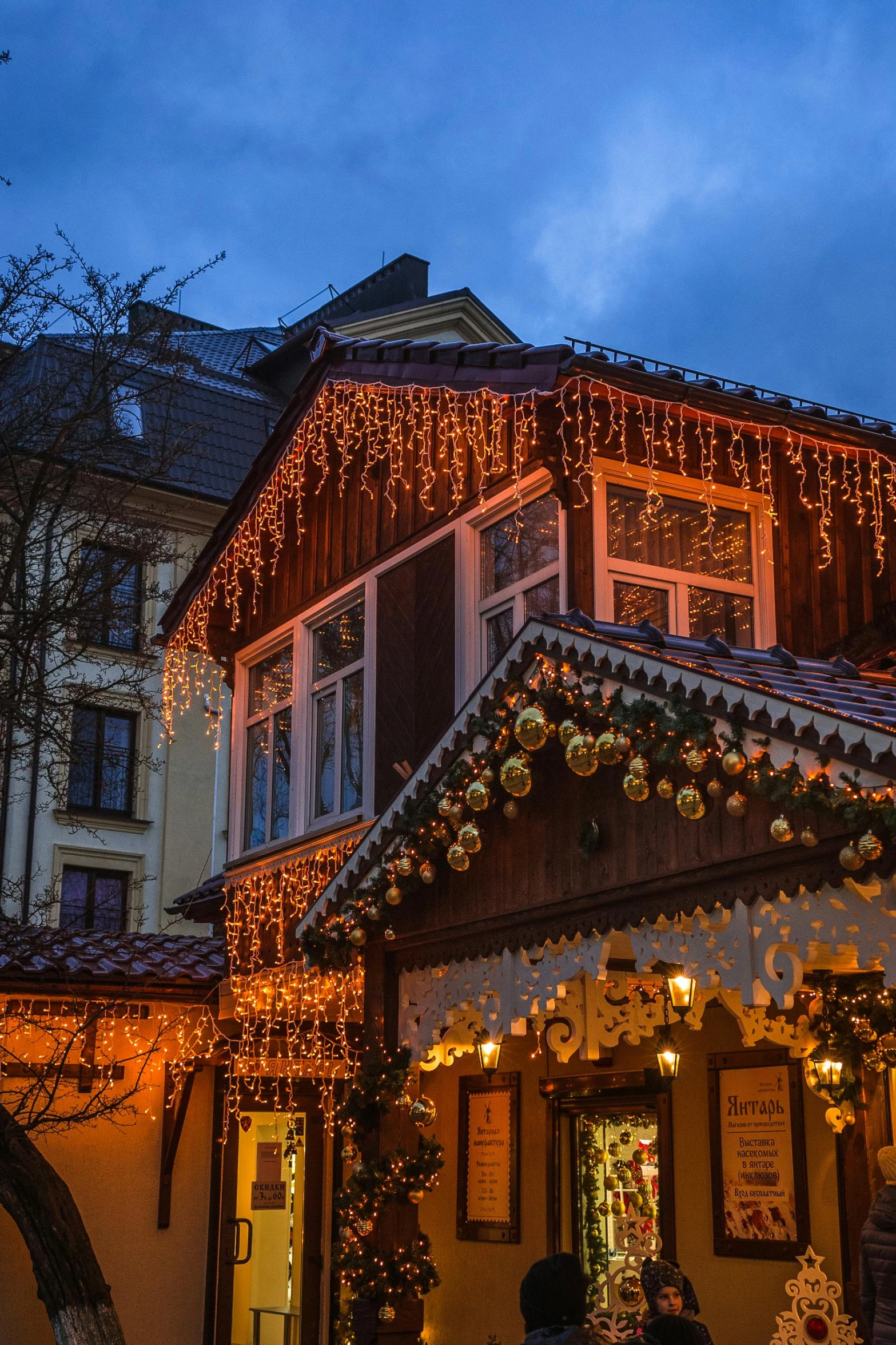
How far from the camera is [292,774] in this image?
12586 millimetres

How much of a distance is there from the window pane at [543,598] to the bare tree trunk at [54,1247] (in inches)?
197

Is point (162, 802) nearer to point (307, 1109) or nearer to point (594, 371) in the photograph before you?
point (307, 1109)

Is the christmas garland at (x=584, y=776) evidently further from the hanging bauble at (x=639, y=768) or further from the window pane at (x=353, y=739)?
the window pane at (x=353, y=739)

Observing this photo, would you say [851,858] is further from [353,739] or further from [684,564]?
[353,739]

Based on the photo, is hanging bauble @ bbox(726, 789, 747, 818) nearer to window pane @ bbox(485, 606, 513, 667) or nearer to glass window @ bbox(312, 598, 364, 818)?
window pane @ bbox(485, 606, 513, 667)

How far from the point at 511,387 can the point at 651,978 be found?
3.79 meters

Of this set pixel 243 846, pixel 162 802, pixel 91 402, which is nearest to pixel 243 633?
pixel 243 846

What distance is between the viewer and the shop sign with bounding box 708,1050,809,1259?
8.75 m

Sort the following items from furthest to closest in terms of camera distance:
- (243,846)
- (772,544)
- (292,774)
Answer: (243,846)
(292,774)
(772,544)

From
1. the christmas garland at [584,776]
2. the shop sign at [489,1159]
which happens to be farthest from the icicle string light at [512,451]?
the shop sign at [489,1159]

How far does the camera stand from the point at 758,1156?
356 inches

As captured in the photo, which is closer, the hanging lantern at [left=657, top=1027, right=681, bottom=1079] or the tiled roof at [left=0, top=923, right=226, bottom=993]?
the hanging lantern at [left=657, top=1027, right=681, bottom=1079]

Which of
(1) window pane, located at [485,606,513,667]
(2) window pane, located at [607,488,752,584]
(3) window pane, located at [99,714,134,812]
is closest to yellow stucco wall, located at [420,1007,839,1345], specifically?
(1) window pane, located at [485,606,513,667]

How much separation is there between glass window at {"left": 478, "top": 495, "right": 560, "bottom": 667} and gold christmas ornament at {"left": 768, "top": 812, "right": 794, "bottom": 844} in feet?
11.2
